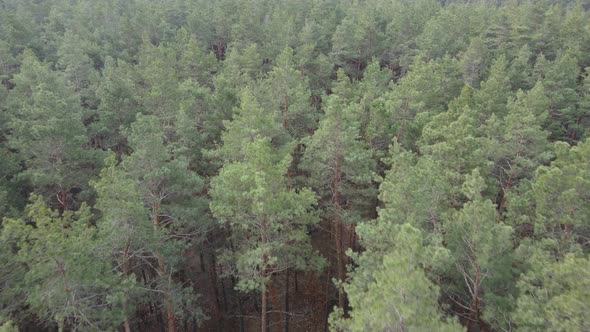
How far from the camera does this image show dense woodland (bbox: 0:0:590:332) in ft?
37.3

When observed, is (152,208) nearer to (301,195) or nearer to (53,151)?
(53,151)

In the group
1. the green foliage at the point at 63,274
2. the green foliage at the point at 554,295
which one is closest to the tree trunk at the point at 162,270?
the green foliage at the point at 63,274

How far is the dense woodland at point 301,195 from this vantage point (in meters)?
11.4

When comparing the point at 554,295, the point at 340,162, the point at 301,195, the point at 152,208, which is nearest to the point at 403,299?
the point at 554,295

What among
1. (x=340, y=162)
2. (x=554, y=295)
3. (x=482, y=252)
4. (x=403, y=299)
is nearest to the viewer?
(x=403, y=299)

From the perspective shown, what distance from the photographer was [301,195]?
15312 mm

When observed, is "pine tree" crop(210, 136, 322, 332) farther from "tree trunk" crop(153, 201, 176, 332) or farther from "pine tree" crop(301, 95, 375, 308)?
"tree trunk" crop(153, 201, 176, 332)

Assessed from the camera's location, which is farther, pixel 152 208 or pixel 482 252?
pixel 152 208

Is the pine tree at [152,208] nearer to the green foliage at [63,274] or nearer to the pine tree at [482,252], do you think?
the green foliage at [63,274]

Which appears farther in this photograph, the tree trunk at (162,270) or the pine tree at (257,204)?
the tree trunk at (162,270)

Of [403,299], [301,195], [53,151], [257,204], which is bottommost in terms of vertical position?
[53,151]

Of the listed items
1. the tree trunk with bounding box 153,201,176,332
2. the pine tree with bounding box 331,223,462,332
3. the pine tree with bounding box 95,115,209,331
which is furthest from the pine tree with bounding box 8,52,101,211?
the pine tree with bounding box 331,223,462,332

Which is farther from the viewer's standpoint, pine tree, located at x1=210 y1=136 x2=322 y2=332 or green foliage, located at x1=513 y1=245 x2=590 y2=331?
pine tree, located at x1=210 y1=136 x2=322 y2=332

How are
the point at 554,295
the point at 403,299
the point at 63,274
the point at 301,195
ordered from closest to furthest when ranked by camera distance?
the point at 403,299 < the point at 554,295 < the point at 63,274 < the point at 301,195
